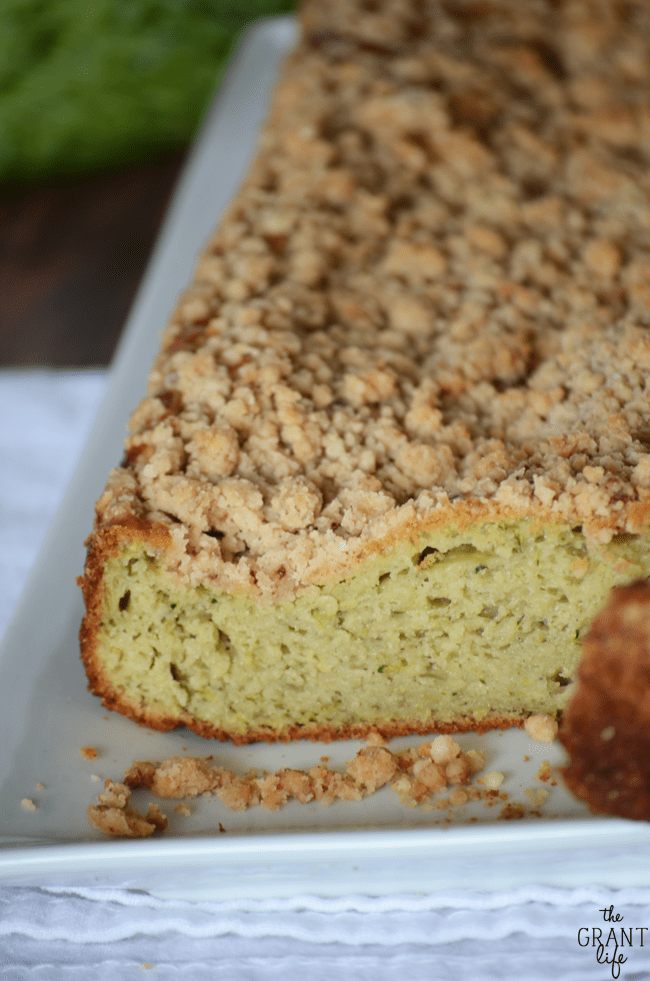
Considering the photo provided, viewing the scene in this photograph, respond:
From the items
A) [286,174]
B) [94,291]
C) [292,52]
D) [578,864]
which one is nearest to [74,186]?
[94,291]

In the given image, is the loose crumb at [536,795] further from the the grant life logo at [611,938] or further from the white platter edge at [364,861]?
the the grant life logo at [611,938]

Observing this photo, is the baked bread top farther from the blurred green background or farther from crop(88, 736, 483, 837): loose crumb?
the blurred green background

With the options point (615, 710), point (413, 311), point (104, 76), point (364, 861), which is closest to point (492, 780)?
point (364, 861)

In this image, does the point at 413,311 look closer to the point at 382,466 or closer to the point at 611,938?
the point at 382,466

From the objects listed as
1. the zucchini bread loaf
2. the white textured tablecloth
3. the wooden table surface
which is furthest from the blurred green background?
the white textured tablecloth

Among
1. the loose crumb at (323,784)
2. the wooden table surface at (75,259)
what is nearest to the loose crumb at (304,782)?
the loose crumb at (323,784)

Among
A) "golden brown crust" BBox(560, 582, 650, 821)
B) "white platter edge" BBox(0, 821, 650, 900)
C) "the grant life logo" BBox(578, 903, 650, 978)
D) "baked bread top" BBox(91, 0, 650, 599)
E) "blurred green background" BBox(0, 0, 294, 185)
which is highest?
"blurred green background" BBox(0, 0, 294, 185)

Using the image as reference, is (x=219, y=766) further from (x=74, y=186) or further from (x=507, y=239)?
(x=74, y=186)
